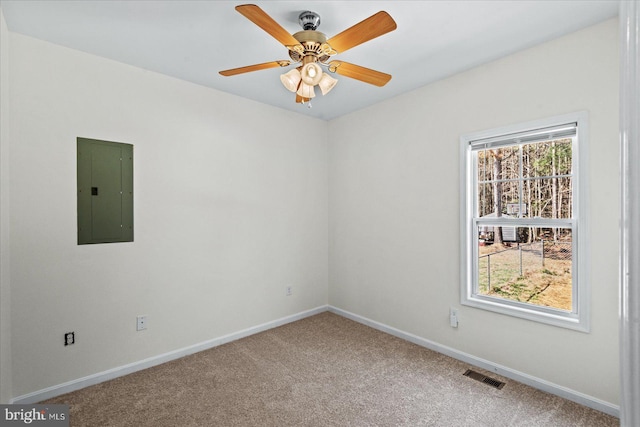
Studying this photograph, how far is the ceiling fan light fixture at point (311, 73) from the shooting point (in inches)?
75.5

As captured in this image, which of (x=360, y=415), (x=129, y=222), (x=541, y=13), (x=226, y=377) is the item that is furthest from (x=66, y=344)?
(x=541, y=13)

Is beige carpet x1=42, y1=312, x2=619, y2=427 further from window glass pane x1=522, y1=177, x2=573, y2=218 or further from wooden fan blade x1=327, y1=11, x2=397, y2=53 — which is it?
wooden fan blade x1=327, y1=11, x2=397, y2=53

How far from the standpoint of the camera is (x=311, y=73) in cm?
192

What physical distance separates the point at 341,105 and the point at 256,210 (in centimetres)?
157

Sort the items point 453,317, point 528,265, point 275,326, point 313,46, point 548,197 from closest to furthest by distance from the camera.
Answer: point 313,46 < point 548,197 < point 528,265 < point 453,317 < point 275,326

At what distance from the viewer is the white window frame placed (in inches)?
85.1

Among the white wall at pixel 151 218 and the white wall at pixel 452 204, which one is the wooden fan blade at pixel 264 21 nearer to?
the white wall at pixel 151 218

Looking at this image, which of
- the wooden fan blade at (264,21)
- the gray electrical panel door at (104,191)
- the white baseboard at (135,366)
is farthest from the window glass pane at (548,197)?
the gray electrical panel door at (104,191)

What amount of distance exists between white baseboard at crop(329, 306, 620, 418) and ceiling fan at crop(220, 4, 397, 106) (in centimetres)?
246

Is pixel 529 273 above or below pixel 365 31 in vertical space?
below

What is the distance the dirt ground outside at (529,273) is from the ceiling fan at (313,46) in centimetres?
183

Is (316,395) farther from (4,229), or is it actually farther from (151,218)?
(4,229)

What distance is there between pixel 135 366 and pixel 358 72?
299cm

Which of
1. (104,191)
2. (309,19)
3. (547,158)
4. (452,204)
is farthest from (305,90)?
(547,158)
